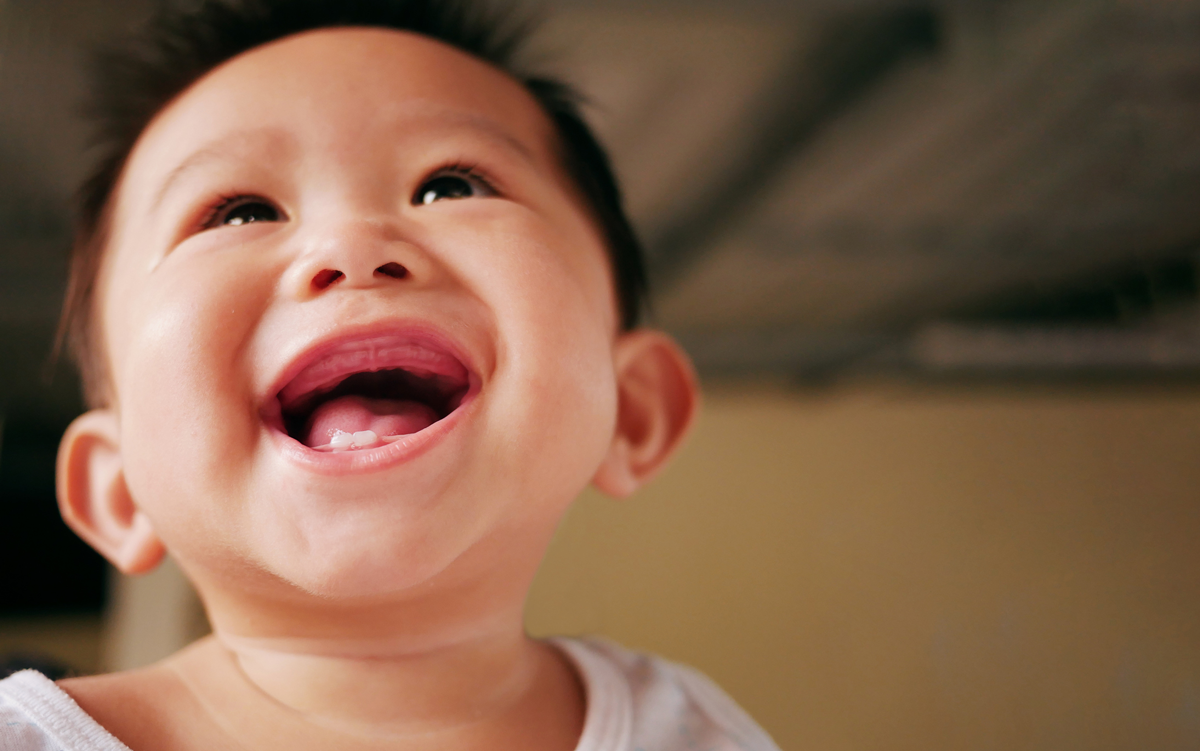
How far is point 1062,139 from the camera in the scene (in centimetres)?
78

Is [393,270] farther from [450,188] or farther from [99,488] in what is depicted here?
[99,488]

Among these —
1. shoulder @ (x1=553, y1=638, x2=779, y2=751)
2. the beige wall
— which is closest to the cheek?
shoulder @ (x1=553, y1=638, x2=779, y2=751)

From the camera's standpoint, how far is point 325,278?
0.33m

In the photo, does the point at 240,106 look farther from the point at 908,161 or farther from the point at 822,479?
the point at 822,479

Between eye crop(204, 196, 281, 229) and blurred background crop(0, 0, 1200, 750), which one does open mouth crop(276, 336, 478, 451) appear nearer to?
eye crop(204, 196, 281, 229)

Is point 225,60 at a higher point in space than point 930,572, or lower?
higher

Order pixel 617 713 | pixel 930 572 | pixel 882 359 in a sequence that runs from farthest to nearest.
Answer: pixel 882 359
pixel 930 572
pixel 617 713

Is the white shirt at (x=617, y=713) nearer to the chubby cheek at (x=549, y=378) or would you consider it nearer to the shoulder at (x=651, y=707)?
the shoulder at (x=651, y=707)

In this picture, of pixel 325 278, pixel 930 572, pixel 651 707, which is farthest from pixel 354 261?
pixel 930 572

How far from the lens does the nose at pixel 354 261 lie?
0.32 m

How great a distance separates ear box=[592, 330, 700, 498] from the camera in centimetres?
48

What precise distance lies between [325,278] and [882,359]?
4.62ft

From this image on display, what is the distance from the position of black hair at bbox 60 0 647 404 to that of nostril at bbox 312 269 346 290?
0.55ft

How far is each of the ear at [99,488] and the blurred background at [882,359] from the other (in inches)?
13.5
